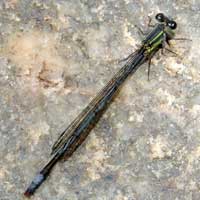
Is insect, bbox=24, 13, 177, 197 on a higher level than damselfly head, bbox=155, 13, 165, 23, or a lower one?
lower

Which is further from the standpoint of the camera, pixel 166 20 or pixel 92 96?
pixel 166 20

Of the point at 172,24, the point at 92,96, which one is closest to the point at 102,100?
the point at 92,96

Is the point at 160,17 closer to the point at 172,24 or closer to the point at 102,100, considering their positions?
the point at 172,24

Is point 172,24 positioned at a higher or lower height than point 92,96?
higher

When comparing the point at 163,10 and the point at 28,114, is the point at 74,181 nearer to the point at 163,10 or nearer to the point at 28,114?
the point at 28,114

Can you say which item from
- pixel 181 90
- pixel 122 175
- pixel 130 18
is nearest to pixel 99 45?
pixel 130 18
